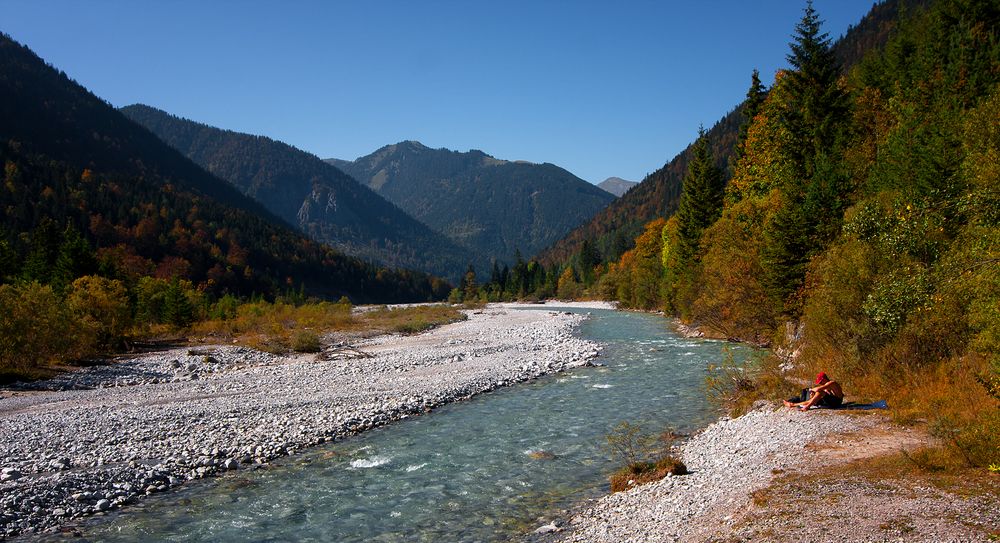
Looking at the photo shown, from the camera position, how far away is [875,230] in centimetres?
1309

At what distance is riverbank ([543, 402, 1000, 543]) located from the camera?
705 cm

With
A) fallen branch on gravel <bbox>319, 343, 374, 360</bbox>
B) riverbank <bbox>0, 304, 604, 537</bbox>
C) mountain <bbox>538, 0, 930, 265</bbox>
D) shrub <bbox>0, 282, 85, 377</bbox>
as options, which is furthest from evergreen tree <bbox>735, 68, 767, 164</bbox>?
mountain <bbox>538, 0, 930, 265</bbox>

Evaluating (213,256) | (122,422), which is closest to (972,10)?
(122,422)

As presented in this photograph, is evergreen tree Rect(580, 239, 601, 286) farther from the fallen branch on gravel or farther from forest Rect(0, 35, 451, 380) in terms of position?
the fallen branch on gravel

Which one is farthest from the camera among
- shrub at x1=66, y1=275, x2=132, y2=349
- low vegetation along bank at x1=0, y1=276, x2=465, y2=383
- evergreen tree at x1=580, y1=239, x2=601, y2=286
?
evergreen tree at x1=580, y1=239, x2=601, y2=286

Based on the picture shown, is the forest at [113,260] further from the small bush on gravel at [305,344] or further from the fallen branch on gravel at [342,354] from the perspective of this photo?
the fallen branch on gravel at [342,354]

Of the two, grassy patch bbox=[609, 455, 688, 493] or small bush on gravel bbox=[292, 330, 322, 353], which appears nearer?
grassy patch bbox=[609, 455, 688, 493]

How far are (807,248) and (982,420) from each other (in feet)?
62.9

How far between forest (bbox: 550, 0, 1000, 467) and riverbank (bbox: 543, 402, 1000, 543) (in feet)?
4.18

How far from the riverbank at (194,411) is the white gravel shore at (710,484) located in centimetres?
893

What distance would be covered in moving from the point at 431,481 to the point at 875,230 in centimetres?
1197

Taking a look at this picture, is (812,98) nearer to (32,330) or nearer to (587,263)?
(32,330)

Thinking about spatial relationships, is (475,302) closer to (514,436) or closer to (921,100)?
(921,100)

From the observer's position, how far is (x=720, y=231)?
121 ft
